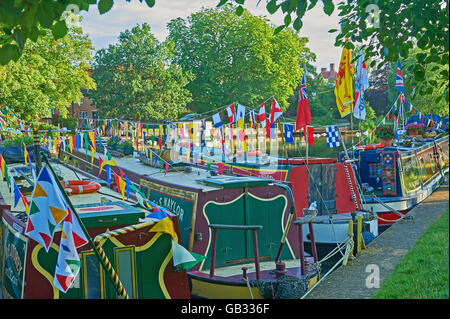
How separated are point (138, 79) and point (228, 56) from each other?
10.2m

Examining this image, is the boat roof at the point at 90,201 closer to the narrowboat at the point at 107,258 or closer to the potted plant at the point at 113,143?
the narrowboat at the point at 107,258

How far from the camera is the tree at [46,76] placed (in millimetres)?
22922

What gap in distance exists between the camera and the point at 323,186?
48.4 ft

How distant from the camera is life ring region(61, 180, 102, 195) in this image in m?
9.77

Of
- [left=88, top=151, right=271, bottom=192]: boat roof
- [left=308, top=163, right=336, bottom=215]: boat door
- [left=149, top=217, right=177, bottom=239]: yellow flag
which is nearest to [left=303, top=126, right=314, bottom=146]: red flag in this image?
[left=308, top=163, right=336, bottom=215]: boat door

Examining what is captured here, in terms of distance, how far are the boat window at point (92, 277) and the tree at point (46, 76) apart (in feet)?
48.6

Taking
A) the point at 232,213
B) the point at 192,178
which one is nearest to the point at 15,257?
the point at 232,213

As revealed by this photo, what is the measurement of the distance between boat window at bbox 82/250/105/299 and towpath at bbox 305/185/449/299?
2.92 metres

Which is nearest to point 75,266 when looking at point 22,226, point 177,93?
point 22,226

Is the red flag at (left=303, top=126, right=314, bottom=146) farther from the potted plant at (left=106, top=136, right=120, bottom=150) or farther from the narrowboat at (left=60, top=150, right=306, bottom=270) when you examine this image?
the potted plant at (left=106, top=136, right=120, bottom=150)

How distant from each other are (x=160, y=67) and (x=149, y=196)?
32760 millimetres
